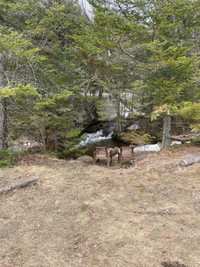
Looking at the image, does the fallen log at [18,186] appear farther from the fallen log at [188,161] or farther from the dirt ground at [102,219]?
the fallen log at [188,161]

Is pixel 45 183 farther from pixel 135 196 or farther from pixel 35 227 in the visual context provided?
pixel 135 196

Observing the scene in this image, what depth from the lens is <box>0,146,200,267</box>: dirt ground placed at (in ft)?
9.21

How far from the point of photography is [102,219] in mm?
3738

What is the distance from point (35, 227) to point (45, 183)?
1.99 metres

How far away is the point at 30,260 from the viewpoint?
2799 mm

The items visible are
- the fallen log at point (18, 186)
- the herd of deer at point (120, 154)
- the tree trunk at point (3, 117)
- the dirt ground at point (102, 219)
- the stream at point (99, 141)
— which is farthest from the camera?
the stream at point (99, 141)

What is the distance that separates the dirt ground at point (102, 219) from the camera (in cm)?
281

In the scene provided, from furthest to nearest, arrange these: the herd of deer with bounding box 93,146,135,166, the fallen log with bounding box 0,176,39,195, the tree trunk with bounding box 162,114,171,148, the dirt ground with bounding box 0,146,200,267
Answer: the herd of deer with bounding box 93,146,135,166, the tree trunk with bounding box 162,114,171,148, the fallen log with bounding box 0,176,39,195, the dirt ground with bounding box 0,146,200,267

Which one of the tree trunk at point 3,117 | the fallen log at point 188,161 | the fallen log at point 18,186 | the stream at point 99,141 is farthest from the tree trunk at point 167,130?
the tree trunk at point 3,117

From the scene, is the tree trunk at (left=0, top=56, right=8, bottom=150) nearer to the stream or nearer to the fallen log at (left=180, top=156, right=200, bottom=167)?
the fallen log at (left=180, top=156, right=200, bottom=167)

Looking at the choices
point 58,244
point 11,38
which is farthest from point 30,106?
point 58,244

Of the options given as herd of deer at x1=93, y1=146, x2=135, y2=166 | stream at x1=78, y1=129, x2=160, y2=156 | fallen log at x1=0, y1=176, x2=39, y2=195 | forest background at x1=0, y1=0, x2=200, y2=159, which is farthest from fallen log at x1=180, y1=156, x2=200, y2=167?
stream at x1=78, y1=129, x2=160, y2=156

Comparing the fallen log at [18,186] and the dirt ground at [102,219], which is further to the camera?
the fallen log at [18,186]

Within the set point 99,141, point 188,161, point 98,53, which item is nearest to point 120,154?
point 188,161
